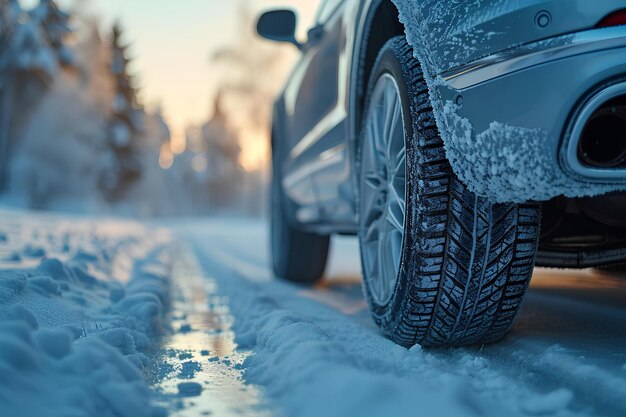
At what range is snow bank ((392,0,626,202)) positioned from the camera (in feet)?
4.69

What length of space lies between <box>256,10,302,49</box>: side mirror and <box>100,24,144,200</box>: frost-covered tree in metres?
28.6

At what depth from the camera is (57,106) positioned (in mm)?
25906

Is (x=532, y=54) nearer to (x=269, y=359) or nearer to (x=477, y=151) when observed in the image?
(x=477, y=151)

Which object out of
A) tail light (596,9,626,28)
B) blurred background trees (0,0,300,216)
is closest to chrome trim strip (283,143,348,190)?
tail light (596,9,626,28)

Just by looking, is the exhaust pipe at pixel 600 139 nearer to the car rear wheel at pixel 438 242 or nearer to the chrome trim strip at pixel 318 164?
the car rear wheel at pixel 438 242

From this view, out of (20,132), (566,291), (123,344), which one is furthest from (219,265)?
(20,132)

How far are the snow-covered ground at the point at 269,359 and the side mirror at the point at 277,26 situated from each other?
164 centimetres

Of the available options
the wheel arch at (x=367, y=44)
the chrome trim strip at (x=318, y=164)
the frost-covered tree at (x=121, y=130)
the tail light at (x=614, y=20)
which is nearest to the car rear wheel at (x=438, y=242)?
the wheel arch at (x=367, y=44)

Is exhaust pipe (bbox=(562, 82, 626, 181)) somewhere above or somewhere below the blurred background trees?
below

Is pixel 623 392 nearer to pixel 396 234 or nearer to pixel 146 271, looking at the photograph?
pixel 396 234

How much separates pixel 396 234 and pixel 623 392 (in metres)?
0.83

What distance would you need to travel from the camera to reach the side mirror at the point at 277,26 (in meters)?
3.57

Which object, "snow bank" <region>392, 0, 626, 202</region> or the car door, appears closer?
"snow bank" <region>392, 0, 626, 202</region>

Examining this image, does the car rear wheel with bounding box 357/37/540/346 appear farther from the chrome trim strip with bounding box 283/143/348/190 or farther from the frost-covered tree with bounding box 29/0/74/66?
the frost-covered tree with bounding box 29/0/74/66
